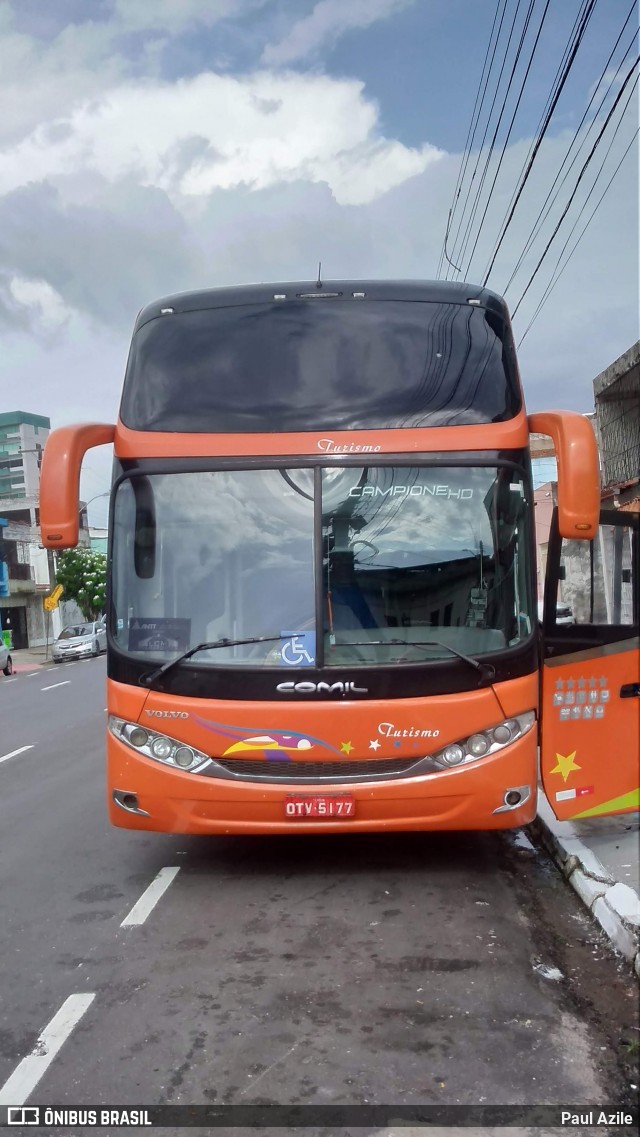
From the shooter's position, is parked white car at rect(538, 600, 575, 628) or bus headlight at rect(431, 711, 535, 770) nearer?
bus headlight at rect(431, 711, 535, 770)

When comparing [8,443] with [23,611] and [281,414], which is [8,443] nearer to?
[23,611]

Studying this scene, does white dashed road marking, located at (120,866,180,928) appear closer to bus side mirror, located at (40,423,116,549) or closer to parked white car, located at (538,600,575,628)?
bus side mirror, located at (40,423,116,549)

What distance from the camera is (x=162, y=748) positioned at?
5.54 meters

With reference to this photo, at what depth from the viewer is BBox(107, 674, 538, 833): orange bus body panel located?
5328 millimetres

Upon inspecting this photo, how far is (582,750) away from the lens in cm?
566

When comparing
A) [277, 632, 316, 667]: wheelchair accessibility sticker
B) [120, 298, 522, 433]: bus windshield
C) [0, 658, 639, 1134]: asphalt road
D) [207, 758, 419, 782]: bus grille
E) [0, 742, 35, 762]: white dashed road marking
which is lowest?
[0, 742, 35, 762]: white dashed road marking

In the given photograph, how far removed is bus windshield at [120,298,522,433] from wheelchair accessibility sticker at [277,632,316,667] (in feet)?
4.02

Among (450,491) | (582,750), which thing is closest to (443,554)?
(450,491)

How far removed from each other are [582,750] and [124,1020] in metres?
2.97

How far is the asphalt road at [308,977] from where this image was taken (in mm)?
3514

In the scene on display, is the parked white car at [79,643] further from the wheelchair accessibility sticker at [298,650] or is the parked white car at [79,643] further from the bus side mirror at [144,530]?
the wheelchair accessibility sticker at [298,650]

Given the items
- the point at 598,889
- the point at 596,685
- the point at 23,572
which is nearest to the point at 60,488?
the point at 596,685

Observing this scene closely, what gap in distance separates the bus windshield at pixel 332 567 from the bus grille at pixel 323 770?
565mm

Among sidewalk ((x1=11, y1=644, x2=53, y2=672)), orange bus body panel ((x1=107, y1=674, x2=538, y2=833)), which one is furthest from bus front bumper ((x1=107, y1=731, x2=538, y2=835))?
sidewalk ((x1=11, y1=644, x2=53, y2=672))
